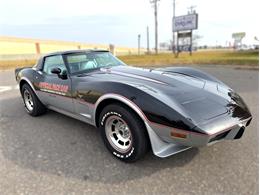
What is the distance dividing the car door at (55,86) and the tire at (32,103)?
1.08 ft

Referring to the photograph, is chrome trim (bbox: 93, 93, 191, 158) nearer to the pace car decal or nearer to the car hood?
the car hood

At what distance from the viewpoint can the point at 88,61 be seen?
3.87m

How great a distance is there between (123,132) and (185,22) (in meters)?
31.4

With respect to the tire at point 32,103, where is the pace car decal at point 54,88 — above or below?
above

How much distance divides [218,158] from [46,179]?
206 centimetres

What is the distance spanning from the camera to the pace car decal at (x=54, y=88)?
3473 millimetres

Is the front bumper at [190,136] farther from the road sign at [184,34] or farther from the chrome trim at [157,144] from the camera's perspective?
the road sign at [184,34]

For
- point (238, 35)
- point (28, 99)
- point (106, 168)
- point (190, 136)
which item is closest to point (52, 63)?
point (28, 99)

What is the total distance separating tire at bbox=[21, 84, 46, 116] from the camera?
439 cm

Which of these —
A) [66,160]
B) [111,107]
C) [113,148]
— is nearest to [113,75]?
[111,107]

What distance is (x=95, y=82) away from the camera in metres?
3.01

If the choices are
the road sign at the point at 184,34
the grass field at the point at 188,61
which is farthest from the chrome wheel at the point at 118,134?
the road sign at the point at 184,34

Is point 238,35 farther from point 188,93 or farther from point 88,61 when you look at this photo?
point 188,93

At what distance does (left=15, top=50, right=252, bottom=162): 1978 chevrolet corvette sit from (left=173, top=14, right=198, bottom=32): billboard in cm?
2940
